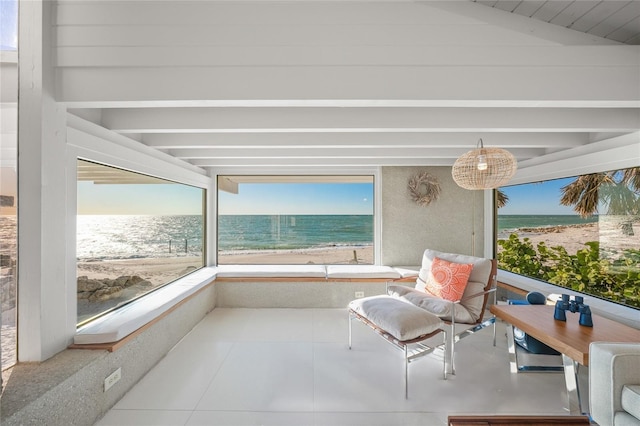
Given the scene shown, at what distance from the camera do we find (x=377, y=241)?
4730 mm

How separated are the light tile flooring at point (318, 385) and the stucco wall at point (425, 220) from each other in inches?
64.2

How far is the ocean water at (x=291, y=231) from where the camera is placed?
9.47 m

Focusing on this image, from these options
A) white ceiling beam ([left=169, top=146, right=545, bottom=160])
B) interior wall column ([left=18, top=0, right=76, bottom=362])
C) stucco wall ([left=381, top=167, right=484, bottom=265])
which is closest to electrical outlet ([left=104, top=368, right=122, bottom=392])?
interior wall column ([left=18, top=0, right=76, bottom=362])

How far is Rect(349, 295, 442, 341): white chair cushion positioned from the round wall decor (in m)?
2.35

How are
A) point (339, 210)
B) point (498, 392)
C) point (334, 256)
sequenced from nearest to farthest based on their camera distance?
point (498, 392), point (339, 210), point (334, 256)

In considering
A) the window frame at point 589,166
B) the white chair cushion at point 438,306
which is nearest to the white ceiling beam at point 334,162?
the window frame at point 589,166

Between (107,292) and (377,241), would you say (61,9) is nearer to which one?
(107,292)

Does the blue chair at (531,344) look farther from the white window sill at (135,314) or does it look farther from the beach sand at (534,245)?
the white window sill at (135,314)

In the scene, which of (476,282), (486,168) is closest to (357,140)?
(486,168)

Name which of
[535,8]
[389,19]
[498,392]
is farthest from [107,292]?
[535,8]

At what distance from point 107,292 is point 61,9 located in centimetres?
215

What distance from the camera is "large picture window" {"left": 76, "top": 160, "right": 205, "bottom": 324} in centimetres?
229

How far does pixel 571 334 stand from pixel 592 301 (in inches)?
56.5

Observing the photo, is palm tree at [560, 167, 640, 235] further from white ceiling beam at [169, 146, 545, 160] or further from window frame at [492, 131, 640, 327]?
white ceiling beam at [169, 146, 545, 160]
